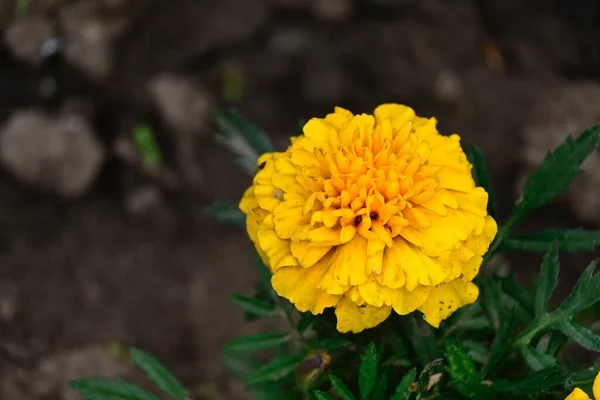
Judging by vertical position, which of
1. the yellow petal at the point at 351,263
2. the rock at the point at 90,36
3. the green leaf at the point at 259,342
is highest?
the rock at the point at 90,36

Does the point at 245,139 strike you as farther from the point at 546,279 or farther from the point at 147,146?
the point at 147,146

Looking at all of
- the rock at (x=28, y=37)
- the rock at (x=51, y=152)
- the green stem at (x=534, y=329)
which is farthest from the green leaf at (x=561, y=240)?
the rock at (x=28, y=37)

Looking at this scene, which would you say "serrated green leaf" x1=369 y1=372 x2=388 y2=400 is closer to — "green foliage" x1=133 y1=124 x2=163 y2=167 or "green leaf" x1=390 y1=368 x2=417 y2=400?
"green leaf" x1=390 y1=368 x2=417 y2=400

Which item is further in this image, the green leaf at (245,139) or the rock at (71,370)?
the rock at (71,370)

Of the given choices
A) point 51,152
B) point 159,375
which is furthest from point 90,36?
point 159,375

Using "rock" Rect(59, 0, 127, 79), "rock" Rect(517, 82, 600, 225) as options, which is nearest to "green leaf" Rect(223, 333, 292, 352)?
"rock" Rect(517, 82, 600, 225)

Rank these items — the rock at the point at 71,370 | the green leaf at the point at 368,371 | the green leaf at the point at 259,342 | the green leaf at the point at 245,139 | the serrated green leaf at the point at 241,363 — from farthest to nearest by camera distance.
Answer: the rock at the point at 71,370, the serrated green leaf at the point at 241,363, the green leaf at the point at 245,139, the green leaf at the point at 259,342, the green leaf at the point at 368,371

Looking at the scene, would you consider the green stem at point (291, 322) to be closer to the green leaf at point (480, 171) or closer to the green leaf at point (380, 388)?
the green leaf at point (380, 388)

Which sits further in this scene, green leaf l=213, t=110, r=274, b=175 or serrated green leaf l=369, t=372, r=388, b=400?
green leaf l=213, t=110, r=274, b=175
